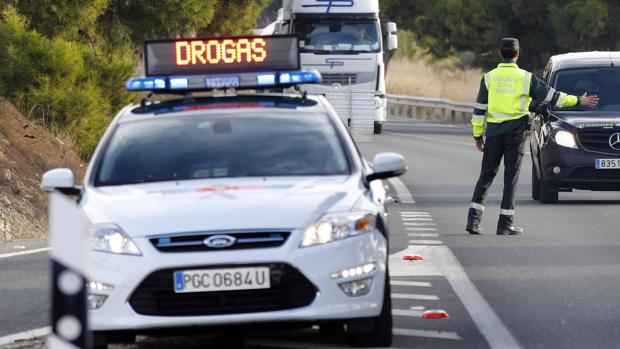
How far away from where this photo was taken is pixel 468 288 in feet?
37.0

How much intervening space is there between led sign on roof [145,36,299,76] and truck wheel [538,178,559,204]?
7.74 meters

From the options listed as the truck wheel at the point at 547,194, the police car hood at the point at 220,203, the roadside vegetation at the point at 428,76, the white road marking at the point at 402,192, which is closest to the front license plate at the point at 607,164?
the truck wheel at the point at 547,194

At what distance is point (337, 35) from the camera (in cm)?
3381

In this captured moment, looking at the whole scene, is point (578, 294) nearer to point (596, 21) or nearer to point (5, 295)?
point (5, 295)

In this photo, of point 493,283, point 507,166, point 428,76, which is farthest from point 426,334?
point 428,76

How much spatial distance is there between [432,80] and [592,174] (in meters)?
47.2

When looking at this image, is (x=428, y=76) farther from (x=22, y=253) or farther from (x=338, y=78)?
(x=22, y=253)

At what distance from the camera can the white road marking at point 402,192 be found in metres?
20.2

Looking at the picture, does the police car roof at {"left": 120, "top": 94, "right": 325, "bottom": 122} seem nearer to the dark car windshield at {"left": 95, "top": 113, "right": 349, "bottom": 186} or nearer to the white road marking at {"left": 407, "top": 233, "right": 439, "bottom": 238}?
the dark car windshield at {"left": 95, "top": 113, "right": 349, "bottom": 186}

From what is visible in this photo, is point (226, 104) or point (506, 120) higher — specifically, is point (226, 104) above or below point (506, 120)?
above

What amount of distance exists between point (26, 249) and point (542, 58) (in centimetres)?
3690

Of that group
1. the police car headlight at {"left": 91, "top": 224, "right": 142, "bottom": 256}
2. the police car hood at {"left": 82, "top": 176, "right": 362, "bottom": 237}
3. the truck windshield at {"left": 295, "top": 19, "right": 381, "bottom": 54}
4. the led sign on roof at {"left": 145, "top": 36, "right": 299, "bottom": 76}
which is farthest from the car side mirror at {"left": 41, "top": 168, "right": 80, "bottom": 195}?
the truck windshield at {"left": 295, "top": 19, "right": 381, "bottom": 54}

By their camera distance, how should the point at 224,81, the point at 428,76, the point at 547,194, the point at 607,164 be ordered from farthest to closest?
the point at 428,76, the point at 547,194, the point at 607,164, the point at 224,81

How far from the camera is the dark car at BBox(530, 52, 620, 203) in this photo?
18.7 m
